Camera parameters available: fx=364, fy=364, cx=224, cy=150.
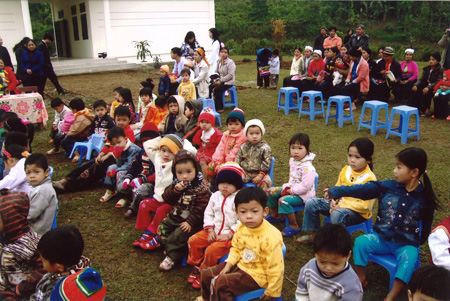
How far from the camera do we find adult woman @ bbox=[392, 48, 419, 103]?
8.87m

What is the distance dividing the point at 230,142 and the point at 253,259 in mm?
2059

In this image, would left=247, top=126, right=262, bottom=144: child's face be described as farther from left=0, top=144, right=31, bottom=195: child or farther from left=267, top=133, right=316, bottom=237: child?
left=0, top=144, right=31, bottom=195: child

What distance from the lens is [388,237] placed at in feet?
8.67

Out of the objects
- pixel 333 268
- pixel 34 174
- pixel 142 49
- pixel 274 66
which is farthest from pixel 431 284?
pixel 142 49

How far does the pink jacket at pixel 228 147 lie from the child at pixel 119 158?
3.33ft

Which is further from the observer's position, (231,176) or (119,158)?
(119,158)

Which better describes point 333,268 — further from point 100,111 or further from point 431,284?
point 100,111

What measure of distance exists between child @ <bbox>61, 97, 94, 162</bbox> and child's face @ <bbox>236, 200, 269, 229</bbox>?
421 cm

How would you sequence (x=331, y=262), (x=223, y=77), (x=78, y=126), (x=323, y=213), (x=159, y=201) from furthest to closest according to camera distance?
(x=223, y=77)
(x=78, y=126)
(x=159, y=201)
(x=323, y=213)
(x=331, y=262)

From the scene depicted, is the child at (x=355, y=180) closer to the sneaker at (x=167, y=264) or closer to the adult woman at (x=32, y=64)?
the sneaker at (x=167, y=264)

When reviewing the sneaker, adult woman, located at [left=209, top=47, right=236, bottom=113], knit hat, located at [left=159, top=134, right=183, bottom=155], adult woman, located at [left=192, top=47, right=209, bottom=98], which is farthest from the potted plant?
the sneaker

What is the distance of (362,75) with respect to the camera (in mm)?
8320

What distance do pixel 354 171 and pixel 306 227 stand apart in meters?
0.69

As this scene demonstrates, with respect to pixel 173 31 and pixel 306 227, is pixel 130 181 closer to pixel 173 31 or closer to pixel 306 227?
pixel 306 227
